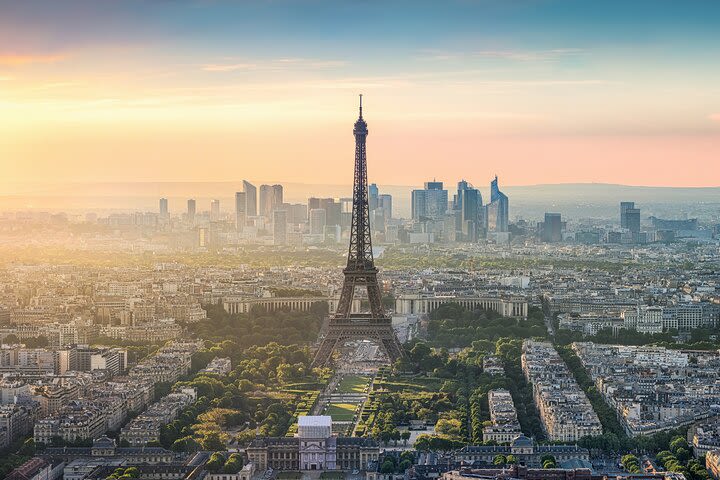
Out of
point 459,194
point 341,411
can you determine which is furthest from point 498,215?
→ point 341,411

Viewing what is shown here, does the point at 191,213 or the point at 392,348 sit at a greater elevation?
the point at 191,213

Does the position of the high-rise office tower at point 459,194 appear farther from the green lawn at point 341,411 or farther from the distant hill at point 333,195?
the green lawn at point 341,411

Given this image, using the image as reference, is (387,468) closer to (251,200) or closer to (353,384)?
(353,384)

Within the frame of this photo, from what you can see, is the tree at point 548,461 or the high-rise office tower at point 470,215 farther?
the high-rise office tower at point 470,215

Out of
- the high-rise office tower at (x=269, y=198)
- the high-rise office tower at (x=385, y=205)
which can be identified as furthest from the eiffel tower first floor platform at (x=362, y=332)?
the high-rise office tower at (x=269, y=198)

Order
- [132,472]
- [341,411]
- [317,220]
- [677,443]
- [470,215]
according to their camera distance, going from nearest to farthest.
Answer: [132,472] → [677,443] → [341,411] → [317,220] → [470,215]

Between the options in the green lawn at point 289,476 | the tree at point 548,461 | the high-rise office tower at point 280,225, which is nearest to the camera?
the tree at point 548,461

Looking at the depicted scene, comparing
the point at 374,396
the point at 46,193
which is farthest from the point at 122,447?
the point at 46,193

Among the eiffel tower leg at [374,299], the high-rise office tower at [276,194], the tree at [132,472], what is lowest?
the tree at [132,472]
